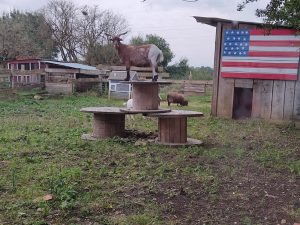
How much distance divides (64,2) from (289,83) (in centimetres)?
2404

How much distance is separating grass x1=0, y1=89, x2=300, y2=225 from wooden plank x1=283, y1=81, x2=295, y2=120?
6.99ft

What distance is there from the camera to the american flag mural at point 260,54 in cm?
1009

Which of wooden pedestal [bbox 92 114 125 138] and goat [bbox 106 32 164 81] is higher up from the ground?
goat [bbox 106 32 164 81]

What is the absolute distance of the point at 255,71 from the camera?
414 inches

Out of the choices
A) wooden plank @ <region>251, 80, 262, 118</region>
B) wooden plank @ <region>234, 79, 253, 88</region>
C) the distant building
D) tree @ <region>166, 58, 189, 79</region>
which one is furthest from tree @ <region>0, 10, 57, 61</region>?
wooden plank @ <region>251, 80, 262, 118</region>

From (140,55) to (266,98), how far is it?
478 centimetres

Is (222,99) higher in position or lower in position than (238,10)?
lower

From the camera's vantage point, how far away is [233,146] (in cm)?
703

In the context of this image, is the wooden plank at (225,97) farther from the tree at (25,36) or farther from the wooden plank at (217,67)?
Result: the tree at (25,36)

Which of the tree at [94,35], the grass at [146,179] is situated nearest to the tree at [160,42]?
the tree at [94,35]

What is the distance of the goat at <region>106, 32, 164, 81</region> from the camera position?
22.6ft

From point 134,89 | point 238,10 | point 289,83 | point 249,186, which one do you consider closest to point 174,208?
point 249,186

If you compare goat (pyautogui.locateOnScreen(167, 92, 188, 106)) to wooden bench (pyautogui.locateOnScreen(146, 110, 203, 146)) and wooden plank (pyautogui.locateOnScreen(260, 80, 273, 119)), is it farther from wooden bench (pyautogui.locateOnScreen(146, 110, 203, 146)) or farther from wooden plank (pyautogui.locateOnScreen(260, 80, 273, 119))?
wooden bench (pyautogui.locateOnScreen(146, 110, 203, 146))

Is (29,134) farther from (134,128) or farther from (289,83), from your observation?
(289,83)
